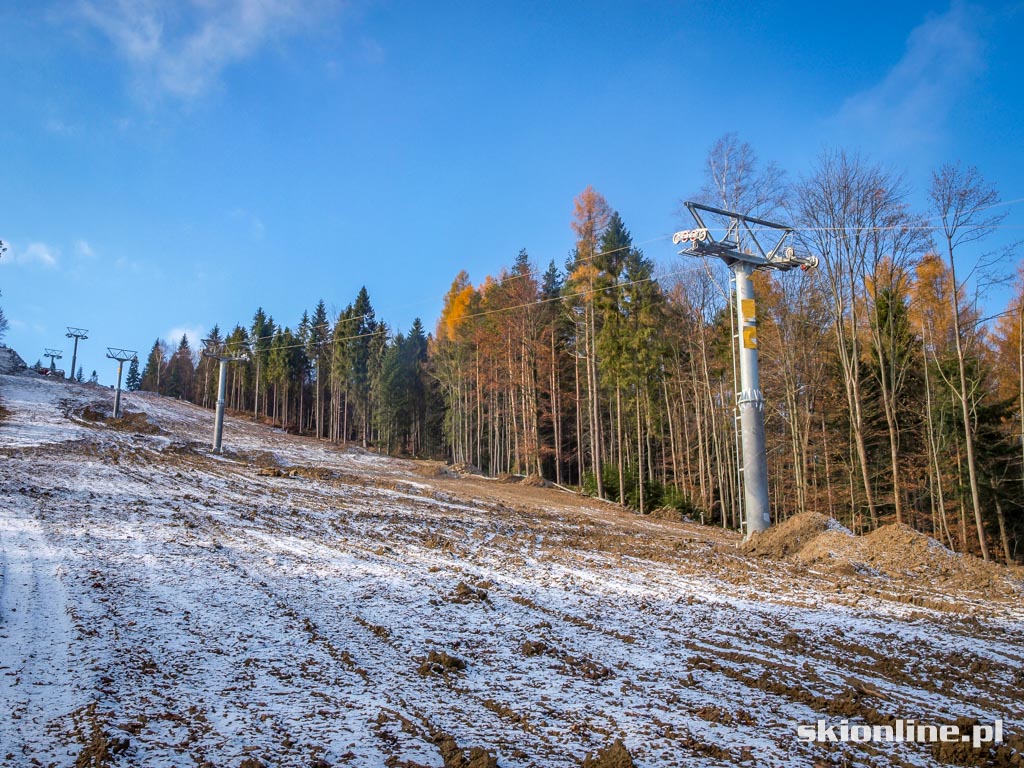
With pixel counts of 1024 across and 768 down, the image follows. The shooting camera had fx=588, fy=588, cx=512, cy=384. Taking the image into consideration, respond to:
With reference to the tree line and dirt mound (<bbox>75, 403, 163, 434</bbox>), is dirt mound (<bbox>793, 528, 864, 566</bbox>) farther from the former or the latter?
dirt mound (<bbox>75, 403, 163, 434</bbox>)

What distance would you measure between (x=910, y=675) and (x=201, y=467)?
2261 cm

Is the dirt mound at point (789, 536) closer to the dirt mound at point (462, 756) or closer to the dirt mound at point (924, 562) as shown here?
the dirt mound at point (924, 562)

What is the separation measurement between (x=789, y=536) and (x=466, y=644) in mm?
9962

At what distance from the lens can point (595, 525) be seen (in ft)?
55.7

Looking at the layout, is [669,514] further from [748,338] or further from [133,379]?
[133,379]

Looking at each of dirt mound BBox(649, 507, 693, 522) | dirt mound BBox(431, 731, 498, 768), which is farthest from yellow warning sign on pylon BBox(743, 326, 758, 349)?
dirt mound BBox(431, 731, 498, 768)

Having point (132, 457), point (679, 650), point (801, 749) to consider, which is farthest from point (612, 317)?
point (801, 749)

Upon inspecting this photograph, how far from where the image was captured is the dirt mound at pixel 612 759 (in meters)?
3.04

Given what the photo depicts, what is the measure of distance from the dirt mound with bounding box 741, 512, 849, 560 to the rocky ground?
9 centimetres

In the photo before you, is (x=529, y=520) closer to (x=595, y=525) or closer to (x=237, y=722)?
(x=595, y=525)

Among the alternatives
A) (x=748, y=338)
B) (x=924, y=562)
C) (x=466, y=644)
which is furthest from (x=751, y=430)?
(x=466, y=644)

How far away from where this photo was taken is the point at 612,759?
308 cm

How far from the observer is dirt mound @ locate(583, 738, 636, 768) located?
9.96ft

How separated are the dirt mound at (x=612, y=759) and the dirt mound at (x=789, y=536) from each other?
10261mm
